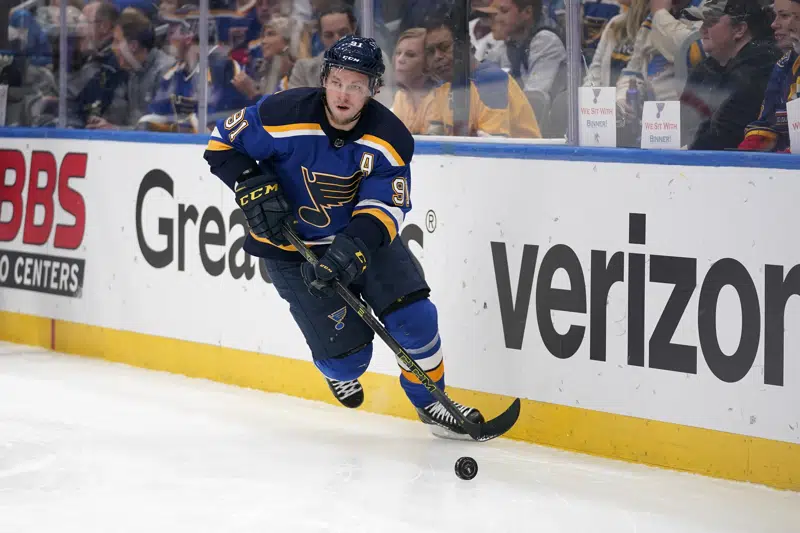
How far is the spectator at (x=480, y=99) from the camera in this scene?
4059 millimetres

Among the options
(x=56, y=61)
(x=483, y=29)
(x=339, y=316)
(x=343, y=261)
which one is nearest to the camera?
(x=343, y=261)

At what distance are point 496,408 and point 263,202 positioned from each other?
1.01 m

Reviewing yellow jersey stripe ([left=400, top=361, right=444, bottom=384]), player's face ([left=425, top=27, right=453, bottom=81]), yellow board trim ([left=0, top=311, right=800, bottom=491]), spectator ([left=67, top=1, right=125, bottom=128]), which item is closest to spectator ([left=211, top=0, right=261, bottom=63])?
spectator ([left=67, top=1, right=125, bottom=128])

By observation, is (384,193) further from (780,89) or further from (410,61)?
(780,89)

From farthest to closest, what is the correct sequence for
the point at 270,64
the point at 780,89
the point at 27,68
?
the point at 27,68
the point at 270,64
the point at 780,89

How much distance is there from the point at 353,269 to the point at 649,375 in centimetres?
89

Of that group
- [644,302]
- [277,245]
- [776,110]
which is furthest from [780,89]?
[277,245]

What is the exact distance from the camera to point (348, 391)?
400 centimetres

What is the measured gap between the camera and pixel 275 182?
3.65 meters

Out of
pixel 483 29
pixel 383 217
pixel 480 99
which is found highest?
pixel 483 29

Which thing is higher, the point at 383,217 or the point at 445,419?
the point at 383,217

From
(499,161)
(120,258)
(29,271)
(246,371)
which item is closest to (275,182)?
(499,161)

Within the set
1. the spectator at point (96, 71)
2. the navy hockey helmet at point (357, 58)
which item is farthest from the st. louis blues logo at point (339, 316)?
the spectator at point (96, 71)

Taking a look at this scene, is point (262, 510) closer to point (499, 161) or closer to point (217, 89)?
point (499, 161)
